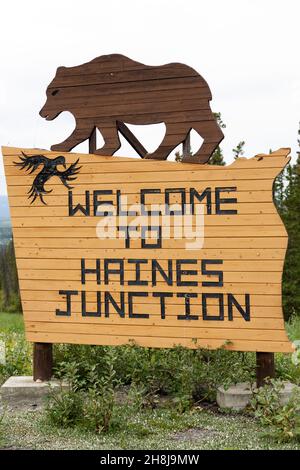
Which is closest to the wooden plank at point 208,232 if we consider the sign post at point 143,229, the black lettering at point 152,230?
the sign post at point 143,229

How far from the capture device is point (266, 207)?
6105 mm

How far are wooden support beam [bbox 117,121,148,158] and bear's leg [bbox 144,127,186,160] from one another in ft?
1.26

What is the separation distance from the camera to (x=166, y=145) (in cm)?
645

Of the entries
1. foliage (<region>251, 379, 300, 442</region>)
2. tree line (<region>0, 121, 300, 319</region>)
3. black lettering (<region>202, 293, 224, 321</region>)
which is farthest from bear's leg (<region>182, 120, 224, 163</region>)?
tree line (<region>0, 121, 300, 319</region>)

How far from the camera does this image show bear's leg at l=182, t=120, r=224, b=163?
20.6 feet

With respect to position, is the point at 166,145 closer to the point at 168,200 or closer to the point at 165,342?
the point at 168,200

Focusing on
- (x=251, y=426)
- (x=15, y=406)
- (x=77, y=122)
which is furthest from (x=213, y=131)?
(x=15, y=406)

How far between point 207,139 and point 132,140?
95cm

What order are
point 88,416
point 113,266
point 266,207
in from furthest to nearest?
point 113,266 < point 266,207 < point 88,416

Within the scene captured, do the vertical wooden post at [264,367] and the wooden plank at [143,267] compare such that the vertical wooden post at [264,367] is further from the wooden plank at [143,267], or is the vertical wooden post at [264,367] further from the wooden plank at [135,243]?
the wooden plank at [135,243]

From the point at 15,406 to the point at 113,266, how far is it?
179cm

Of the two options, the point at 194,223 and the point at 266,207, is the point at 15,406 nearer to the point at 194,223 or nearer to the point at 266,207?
the point at 194,223

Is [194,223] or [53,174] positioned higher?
[53,174]

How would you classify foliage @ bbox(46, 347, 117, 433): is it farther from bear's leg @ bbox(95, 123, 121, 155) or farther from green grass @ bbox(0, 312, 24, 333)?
green grass @ bbox(0, 312, 24, 333)
